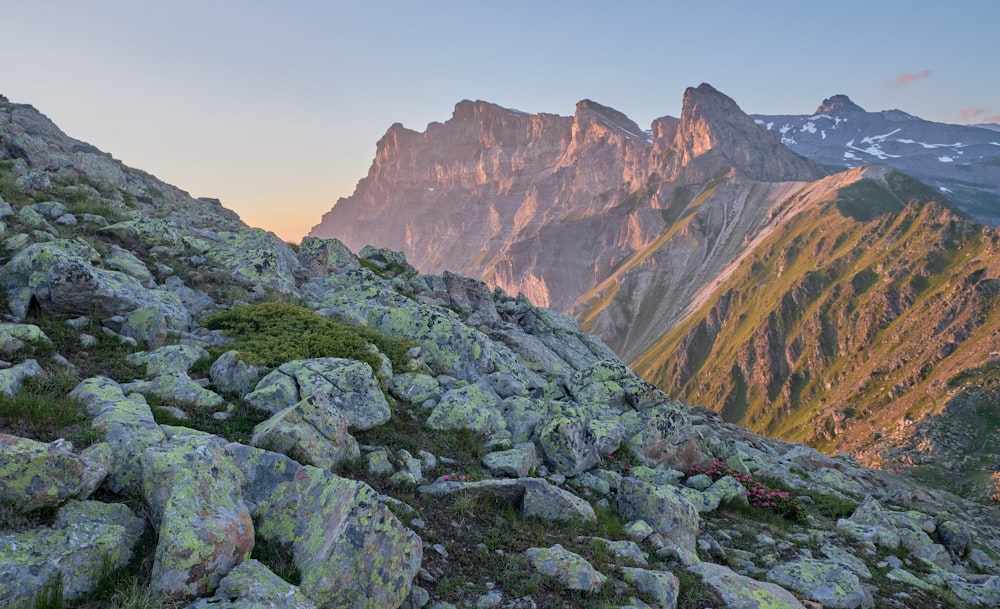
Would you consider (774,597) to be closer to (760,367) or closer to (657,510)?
(657,510)

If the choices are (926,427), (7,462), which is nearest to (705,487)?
(7,462)

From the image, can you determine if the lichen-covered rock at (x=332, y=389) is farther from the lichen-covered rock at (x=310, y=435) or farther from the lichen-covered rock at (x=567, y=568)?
the lichen-covered rock at (x=567, y=568)

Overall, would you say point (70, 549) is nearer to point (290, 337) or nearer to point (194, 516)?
point (194, 516)

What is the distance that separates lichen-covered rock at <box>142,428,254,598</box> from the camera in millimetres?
6352

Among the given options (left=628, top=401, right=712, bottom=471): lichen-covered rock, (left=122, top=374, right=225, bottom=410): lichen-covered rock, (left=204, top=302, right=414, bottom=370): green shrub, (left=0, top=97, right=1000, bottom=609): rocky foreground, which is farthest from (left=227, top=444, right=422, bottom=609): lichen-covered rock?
(left=628, top=401, right=712, bottom=471): lichen-covered rock

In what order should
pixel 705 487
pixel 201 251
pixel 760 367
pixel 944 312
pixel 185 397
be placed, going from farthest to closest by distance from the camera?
pixel 760 367 → pixel 944 312 → pixel 201 251 → pixel 705 487 → pixel 185 397

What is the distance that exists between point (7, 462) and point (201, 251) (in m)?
21.3

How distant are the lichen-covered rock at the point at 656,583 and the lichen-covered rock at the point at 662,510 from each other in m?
2.86

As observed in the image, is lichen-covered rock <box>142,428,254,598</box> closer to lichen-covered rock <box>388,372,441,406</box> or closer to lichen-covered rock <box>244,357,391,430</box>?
lichen-covered rock <box>244,357,391,430</box>

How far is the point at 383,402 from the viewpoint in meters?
14.2

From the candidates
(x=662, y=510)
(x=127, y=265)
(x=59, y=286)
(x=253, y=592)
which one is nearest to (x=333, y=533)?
(x=253, y=592)

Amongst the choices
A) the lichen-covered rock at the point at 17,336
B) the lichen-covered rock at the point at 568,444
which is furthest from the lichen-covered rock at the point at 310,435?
the lichen-covered rock at the point at 568,444

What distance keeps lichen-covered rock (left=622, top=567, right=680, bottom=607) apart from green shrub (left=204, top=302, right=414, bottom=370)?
32.2 ft

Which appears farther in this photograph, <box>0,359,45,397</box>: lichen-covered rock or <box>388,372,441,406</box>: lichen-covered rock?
<box>388,372,441,406</box>: lichen-covered rock
